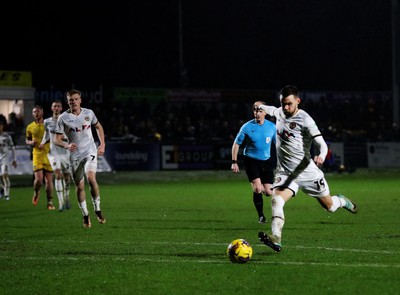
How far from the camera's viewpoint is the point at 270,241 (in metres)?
10.5

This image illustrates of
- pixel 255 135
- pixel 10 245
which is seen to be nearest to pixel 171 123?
pixel 255 135

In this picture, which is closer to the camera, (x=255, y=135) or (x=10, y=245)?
(x=10, y=245)

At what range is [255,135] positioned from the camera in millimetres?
16359

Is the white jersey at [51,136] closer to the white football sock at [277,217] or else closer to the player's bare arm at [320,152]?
the white football sock at [277,217]

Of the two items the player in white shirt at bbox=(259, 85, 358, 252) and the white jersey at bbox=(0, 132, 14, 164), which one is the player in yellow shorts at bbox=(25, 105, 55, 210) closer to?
the white jersey at bbox=(0, 132, 14, 164)

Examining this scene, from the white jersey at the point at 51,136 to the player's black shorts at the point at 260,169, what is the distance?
17.9ft

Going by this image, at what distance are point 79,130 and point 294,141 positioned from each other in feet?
18.3

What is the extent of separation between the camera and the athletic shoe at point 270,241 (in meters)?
10.4

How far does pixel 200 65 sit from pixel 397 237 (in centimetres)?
5047

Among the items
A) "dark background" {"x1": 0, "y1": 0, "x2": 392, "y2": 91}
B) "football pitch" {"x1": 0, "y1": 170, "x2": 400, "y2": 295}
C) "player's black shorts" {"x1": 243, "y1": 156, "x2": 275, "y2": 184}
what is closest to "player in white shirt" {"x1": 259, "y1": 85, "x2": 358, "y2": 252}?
"football pitch" {"x1": 0, "y1": 170, "x2": 400, "y2": 295}

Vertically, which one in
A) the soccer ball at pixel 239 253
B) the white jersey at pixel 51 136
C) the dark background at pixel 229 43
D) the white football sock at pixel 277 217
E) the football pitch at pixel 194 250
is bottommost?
the football pitch at pixel 194 250

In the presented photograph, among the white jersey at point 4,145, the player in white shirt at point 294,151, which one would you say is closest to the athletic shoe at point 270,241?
the player in white shirt at point 294,151

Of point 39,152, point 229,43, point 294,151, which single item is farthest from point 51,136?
point 229,43

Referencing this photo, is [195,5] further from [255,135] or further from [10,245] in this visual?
[10,245]
